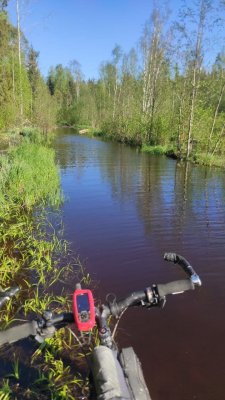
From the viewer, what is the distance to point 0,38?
2389 centimetres

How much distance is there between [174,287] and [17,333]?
0.94 m

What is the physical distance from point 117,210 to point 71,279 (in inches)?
170

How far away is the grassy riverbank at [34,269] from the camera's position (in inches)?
134

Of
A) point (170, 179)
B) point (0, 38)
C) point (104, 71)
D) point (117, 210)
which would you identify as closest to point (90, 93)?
point (104, 71)

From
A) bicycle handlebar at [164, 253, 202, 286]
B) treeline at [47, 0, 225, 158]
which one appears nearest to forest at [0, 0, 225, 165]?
treeline at [47, 0, 225, 158]

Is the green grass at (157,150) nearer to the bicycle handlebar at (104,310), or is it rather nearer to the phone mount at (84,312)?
the bicycle handlebar at (104,310)

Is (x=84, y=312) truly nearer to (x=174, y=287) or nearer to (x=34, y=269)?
(x=174, y=287)

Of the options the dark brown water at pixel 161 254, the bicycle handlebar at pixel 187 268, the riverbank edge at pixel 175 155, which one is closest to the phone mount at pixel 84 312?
the bicycle handlebar at pixel 187 268

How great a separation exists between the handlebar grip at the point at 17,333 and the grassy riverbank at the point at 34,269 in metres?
1.70

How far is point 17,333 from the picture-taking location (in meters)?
1.75

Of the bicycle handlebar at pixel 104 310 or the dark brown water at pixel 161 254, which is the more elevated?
the bicycle handlebar at pixel 104 310

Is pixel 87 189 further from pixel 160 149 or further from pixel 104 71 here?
pixel 104 71

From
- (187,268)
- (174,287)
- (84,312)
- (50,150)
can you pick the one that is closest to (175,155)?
(50,150)

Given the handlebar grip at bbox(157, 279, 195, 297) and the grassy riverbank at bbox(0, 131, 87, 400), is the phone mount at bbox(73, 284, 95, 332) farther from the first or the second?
the grassy riverbank at bbox(0, 131, 87, 400)
